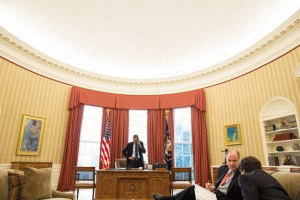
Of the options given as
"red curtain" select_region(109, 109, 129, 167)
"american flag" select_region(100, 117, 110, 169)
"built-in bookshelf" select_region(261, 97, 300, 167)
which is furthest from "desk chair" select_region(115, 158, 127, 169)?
"built-in bookshelf" select_region(261, 97, 300, 167)

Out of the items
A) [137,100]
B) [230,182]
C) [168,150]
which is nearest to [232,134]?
[168,150]

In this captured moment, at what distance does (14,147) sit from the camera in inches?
219

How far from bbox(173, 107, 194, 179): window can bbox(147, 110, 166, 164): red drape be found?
1.67ft

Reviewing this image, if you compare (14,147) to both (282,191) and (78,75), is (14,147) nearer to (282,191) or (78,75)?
(78,75)

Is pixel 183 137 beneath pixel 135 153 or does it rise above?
above

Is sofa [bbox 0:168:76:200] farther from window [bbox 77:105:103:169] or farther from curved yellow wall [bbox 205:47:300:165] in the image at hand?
curved yellow wall [bbox 205:47:300:165]

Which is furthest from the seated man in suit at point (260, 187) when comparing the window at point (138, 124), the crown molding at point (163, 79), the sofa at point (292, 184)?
the window at point (138, 124)

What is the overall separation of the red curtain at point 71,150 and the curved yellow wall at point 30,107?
19cm

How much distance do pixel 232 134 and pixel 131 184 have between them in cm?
350

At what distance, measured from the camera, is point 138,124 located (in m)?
8.09

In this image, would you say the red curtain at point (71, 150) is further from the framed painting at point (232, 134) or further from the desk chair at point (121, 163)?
the framed painting at point (232, 134)

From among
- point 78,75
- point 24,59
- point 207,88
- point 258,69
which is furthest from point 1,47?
point 258,69

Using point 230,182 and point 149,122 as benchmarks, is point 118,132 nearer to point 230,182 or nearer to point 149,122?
point 149,122

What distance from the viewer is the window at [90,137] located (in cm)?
721
